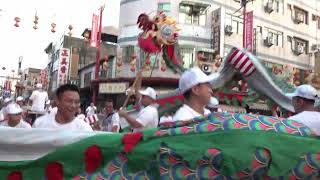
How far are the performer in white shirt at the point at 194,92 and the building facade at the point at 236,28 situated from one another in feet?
67.0

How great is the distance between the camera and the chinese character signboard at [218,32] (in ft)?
84.4

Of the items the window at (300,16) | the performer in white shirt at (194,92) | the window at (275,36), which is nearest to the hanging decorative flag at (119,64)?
the window at (275,36)

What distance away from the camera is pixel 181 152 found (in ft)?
7.48

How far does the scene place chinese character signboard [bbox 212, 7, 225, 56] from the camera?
25734mm

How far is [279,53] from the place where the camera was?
1193 inches

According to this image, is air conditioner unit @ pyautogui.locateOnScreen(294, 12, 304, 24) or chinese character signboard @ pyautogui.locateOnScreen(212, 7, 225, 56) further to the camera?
air conditioner unit @ pyautogui.locateOnScreen(294, 12, 304, 24)

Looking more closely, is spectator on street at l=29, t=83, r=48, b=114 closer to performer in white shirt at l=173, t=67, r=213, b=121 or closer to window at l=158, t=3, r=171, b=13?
performer in white shirt at l=173, t=67, r=213, b=121

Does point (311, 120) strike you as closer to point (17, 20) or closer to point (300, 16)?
point (17, 20)

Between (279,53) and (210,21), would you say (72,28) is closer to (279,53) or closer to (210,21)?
(210,21)

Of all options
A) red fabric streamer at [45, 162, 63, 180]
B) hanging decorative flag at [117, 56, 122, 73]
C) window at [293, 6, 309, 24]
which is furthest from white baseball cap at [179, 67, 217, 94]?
window at [293, 6, 309, 24]

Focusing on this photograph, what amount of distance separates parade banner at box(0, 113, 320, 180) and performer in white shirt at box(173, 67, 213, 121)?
0.90 meters

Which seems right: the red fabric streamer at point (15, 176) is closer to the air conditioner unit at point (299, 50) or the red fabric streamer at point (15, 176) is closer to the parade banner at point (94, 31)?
the parade banner at point (94, 31)

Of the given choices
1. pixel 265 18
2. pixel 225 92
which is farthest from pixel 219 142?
pixel 265 18

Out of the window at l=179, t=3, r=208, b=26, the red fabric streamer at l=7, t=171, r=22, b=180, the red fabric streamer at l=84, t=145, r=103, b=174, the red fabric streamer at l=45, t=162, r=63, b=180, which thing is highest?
the window at l=179, t=3, r=208, b=26
